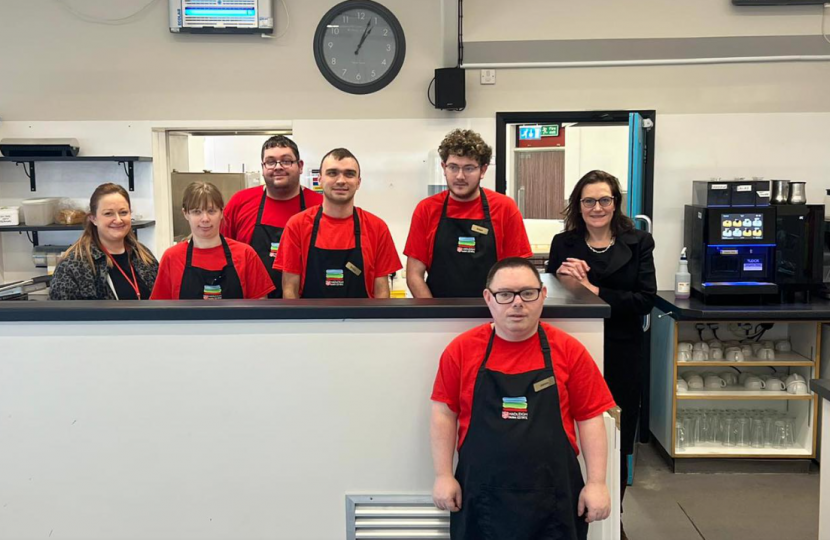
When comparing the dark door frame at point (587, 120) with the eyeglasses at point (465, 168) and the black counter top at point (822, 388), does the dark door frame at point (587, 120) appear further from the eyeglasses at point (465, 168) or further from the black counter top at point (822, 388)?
the black counter top at point (822, 388)

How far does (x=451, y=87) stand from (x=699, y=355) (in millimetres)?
2042

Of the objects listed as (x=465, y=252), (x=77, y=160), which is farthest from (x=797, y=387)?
(x=77, y=160)

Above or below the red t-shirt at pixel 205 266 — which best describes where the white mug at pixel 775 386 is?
below

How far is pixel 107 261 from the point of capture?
273 centimetres

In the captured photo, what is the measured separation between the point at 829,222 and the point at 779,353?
0.76 m

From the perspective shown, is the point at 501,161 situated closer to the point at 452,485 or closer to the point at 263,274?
the point at 263,274

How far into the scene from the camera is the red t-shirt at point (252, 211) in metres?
3.14

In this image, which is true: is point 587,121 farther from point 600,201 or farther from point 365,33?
point 600,201

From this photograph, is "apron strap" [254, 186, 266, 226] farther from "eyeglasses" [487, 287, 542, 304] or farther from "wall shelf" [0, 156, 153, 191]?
"wall shelf" [0, 156, 153, 191]

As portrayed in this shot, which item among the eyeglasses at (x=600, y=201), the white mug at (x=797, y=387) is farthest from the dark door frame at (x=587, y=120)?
the eyeglasses at (x=600, y=201)

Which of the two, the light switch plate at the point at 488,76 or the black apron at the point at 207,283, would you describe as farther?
the light switch plate at the point at 488,76

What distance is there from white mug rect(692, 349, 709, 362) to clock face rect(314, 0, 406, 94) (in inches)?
92.6

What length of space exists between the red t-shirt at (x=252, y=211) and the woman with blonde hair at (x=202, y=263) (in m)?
0.42

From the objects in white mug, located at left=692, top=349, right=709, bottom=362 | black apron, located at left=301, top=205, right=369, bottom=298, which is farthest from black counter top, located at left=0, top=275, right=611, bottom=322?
white mug, located at left=692, top=349, right=709, bottom=362
